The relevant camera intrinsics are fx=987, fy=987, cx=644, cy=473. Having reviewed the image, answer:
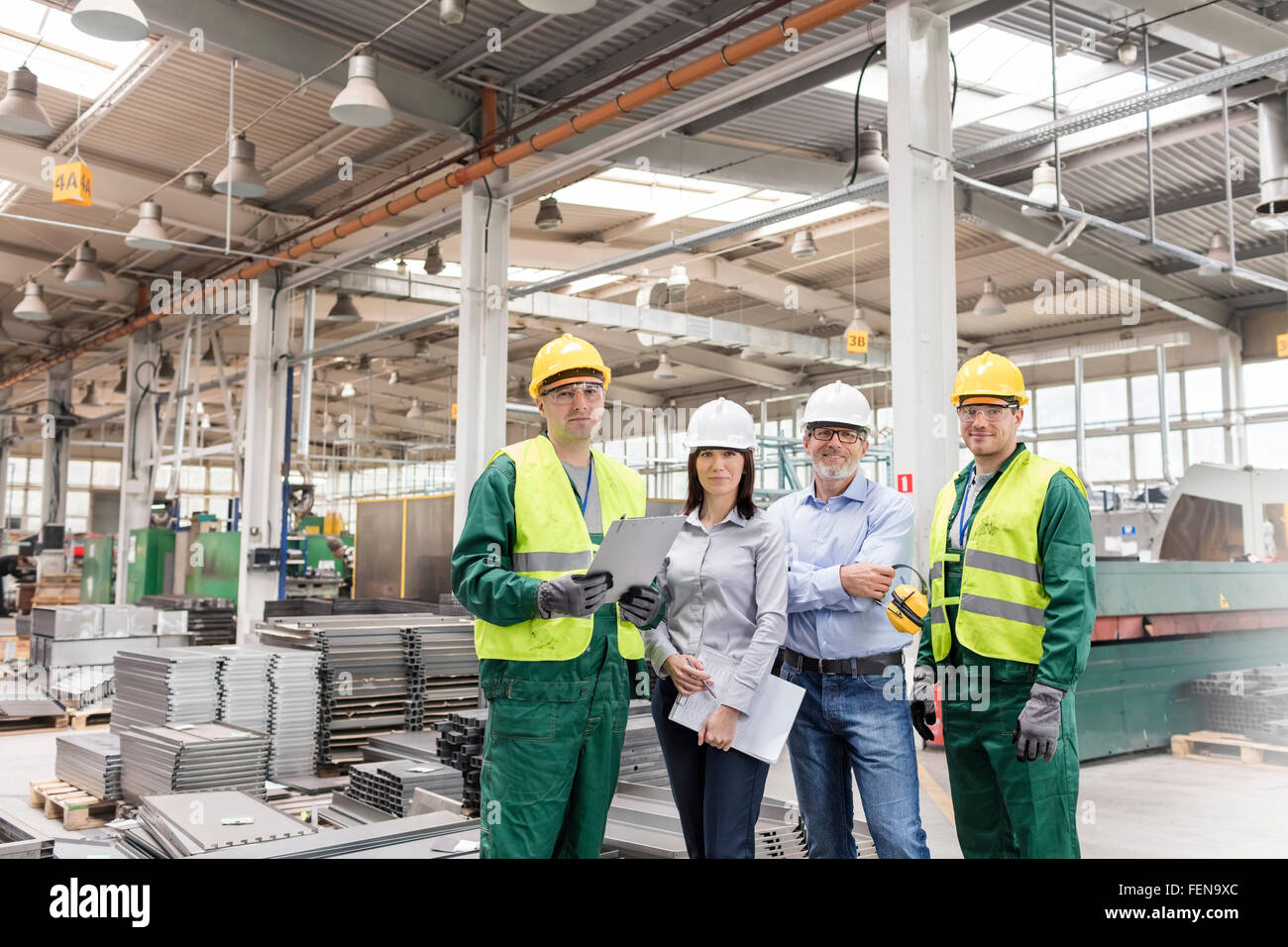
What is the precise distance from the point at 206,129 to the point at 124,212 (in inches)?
129

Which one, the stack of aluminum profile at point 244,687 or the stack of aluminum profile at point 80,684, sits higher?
the stack of aluminum profile at point 244,687

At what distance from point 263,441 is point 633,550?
12011mm

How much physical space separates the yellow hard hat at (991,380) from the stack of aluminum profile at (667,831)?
6.01 feet

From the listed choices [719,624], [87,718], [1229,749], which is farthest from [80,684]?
[1229,749]

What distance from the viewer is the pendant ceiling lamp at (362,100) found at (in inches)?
290

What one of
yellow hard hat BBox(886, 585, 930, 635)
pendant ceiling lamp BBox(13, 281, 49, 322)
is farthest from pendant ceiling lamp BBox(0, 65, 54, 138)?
yellow hard hat BBox(886, 585, 930, 635)

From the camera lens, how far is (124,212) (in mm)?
13258

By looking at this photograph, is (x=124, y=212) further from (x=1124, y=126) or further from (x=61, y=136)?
(x=1124, y=126)

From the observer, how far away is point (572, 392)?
3.12 m

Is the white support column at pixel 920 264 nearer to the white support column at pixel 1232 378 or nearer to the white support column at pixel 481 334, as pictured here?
the white support column at pixel 481 334

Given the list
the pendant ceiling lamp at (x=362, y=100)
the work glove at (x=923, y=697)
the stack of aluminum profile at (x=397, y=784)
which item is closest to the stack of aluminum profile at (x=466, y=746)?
the stack of aluminum profile at (x=397, y=784)

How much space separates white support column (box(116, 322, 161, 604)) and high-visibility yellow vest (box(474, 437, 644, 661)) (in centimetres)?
1622

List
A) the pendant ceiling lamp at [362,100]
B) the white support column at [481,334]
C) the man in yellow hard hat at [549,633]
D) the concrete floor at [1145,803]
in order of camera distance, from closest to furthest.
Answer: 1. the man in yellow hard hat at [549,633]
2. the concrete floor at [1145,803]
3. the pendant ceiling lamp at [362,100]
4. the white support column at [481,334]

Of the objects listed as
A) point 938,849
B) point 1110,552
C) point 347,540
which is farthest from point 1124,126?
point 347,540
